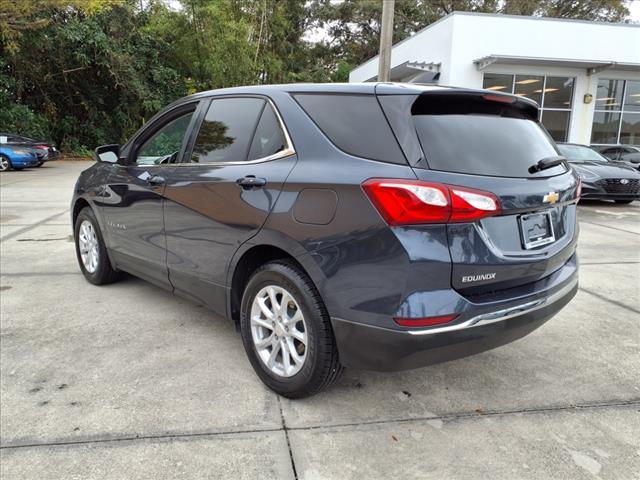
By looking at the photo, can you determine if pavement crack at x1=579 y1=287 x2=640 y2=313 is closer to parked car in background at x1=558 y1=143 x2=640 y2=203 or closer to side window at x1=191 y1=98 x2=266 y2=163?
side window at x1=191 y1=98 x2=266 y2=163

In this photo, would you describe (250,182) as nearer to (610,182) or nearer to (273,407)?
(273,407)

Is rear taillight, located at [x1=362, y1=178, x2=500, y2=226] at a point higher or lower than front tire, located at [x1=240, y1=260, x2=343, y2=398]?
higher

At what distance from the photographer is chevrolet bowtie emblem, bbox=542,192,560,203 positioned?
103 inches

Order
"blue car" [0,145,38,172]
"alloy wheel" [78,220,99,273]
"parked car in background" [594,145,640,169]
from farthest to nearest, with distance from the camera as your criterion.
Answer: "blue car" [0,145,38,172] < "parked car in background" [594,145,640,169] < "alloy wheel" [78,220,99,273]

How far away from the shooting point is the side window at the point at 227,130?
10.1ft

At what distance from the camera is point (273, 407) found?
9.05 ft

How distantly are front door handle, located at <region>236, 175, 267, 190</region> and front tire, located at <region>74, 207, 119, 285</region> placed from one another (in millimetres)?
2219

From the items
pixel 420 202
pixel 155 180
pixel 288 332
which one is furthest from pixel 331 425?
pixel 155 180

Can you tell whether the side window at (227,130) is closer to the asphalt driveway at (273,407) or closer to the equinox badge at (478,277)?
the asphalt driveway at (273,407)

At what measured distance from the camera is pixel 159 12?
26.5m

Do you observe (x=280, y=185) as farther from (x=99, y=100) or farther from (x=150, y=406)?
(x=99, y=100)

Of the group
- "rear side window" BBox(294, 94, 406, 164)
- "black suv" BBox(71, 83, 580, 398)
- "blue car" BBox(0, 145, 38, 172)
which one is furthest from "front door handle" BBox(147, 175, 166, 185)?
"blue car" BBox(0, 145, 38, 172)

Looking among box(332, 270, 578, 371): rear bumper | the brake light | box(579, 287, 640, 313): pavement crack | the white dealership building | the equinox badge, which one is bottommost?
box(579, 287, 640, 313): pavement crack

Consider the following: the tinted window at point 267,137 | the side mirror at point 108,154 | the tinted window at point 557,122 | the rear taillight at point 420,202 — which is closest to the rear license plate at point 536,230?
the rear taillight at point 420,202
